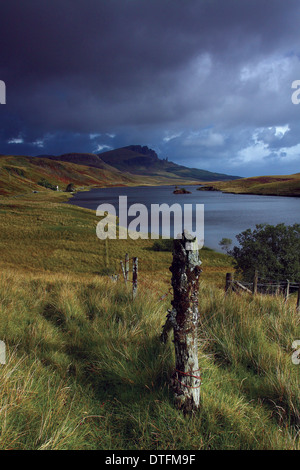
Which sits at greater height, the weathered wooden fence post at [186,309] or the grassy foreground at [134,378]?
the weathered wooden fence post at [186,309]

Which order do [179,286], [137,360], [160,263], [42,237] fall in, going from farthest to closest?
[42,237]
[160,263]
[137,360]
[179,286]

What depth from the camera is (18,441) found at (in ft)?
7.82

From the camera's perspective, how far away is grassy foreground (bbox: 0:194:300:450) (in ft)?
8.59

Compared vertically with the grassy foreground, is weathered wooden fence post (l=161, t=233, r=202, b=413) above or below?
above

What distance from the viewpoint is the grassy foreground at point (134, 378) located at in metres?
2.62

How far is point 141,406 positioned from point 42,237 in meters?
48.8

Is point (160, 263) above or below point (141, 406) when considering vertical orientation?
below

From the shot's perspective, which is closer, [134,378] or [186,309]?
[186,309]

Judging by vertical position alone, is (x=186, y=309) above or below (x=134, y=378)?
above

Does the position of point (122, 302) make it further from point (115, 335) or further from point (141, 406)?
point (141, 406)

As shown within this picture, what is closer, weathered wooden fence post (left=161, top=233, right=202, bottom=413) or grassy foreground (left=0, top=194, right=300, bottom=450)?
grassy foreground (left=0, top=194, right=300, bottom=450)

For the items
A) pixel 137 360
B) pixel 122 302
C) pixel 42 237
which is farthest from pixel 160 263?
pixel 137 360

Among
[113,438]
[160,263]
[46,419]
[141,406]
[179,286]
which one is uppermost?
[179,286]

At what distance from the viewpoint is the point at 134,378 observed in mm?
3373
